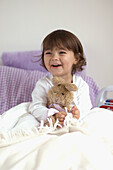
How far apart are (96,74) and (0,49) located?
3.18 ft

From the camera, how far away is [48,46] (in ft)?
3.73

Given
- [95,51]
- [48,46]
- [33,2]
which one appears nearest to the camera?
[48,46]

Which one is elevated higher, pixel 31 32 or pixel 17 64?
pixel 31 32

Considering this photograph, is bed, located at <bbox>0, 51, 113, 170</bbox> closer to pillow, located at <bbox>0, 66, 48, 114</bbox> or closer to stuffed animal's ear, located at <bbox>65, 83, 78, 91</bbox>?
stuffed animal's ear, located at <bbox>65, 83, 78, 91</bbox>

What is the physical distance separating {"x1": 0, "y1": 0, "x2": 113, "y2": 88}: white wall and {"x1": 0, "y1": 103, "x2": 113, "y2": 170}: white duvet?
1.34 meters

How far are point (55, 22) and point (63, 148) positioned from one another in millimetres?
1616

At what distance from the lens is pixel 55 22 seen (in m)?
2.10

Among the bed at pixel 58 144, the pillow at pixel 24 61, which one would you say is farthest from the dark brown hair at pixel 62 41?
the pillow at pixel 24 61

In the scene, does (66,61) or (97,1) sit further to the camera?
(97,1)

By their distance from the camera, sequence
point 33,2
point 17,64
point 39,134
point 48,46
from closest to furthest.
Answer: point 39,134 < point 48,46 < point 17,64 < point 33,2

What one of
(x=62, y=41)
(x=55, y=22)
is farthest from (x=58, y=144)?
(x=55, y=22)

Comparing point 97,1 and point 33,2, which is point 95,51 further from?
point 33,2

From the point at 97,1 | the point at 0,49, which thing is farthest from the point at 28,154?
the point at 97,1

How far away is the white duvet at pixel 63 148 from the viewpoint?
2.05 feet
